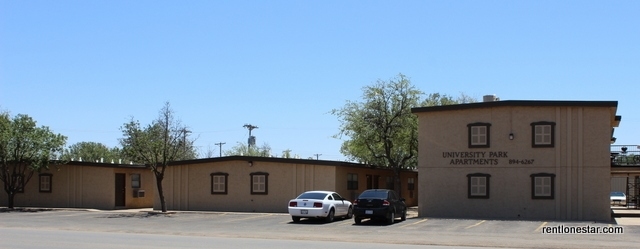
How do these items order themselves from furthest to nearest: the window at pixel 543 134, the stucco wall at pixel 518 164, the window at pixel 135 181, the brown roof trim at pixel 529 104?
the window at pixel 135 181 < the window at pixel 543 134 < the stucco wall at pixel 518 164 < the brown roof trim at pixel 529 104

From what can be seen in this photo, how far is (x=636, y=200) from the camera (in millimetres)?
41219

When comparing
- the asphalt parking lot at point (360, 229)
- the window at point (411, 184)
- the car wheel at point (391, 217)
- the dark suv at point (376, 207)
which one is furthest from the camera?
the window at point (411, 184)

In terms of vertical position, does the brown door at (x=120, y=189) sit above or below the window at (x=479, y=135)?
below

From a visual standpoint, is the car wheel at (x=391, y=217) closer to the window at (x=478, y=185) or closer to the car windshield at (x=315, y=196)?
the car windshield at (x=315, y=196)

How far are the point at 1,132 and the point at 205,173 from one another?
11.2 meters

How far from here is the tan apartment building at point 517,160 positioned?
3036cm

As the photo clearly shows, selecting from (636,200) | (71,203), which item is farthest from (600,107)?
(71,203)

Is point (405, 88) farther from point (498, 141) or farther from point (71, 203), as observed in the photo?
point (71, 203)

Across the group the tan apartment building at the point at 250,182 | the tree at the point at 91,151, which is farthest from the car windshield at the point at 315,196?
the tree at the point at 91,151

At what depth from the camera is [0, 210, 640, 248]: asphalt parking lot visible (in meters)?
20.6

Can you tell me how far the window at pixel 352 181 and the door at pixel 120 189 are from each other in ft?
42.8

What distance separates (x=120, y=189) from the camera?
138 feet

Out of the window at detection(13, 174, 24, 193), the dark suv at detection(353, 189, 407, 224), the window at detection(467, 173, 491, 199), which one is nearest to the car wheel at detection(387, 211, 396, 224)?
the dark suv at detection(353, 189, 407, 224)

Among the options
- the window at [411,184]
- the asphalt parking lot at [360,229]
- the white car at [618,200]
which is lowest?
the white car at [618,200]
